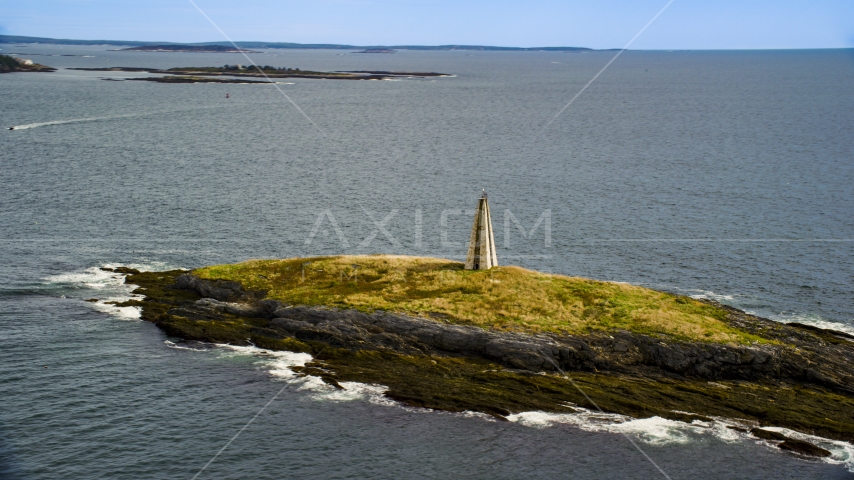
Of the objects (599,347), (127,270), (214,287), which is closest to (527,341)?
(599,347)

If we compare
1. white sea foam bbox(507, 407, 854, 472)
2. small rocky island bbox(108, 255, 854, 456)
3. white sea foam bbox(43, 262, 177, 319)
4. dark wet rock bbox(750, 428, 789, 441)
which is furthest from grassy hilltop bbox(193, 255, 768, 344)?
dark wet rock bbox(750, 428, 789, 441)

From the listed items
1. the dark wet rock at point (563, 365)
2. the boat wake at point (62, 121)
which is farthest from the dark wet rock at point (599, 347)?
the boat wake at point (62, 121)

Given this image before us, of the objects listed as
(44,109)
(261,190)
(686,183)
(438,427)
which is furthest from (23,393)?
(44,109)

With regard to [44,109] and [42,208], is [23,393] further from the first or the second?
[44,109]

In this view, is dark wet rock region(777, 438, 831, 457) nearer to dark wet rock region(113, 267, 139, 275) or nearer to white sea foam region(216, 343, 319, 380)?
white sea foam region(216, 343, 319, 380)

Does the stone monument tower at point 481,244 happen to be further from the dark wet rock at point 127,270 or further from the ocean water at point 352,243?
the dark wet rock at point 127,270

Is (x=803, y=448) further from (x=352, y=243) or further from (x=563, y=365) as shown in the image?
(x=352, y=243)

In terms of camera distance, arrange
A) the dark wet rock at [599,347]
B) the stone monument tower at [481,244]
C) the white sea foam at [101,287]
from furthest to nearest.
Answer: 1. the white sea foam at [101,287]
2. the stone monument tower at [481,244]
3. the dark wet rock at [599,347]
